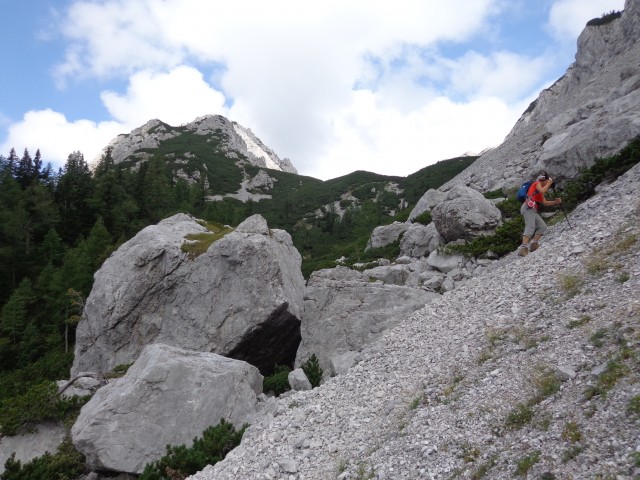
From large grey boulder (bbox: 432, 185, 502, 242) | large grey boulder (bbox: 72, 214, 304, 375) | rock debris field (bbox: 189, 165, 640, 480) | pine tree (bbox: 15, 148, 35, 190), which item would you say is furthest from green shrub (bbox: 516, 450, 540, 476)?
pine tree (bbox: 15, 148, 35, 190)

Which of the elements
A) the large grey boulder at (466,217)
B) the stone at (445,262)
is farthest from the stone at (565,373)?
the large grey boulder at (466,217)

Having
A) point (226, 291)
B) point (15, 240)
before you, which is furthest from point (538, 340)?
point (15, 240)

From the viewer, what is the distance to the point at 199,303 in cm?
2270

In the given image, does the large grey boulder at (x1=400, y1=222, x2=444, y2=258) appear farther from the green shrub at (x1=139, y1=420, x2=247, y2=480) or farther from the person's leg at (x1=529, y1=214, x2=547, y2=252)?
the green shrub at (x1=139, y1=420, x2=247, y2=480)

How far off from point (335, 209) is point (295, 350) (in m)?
107

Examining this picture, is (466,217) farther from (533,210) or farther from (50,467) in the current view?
(50,467)

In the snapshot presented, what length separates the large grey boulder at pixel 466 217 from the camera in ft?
86.7

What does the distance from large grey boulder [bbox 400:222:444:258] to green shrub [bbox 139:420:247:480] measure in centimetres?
1928

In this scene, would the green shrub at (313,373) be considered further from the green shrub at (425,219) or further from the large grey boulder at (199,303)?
the green shrub at (425,219)

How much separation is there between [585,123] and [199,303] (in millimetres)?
25719

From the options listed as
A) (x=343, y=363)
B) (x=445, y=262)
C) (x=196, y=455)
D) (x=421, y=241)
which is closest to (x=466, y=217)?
(x=445, y=262)

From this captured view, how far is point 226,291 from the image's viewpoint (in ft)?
73.3

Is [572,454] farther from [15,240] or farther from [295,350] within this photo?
[15,240]

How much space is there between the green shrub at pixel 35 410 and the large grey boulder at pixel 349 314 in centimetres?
1018
